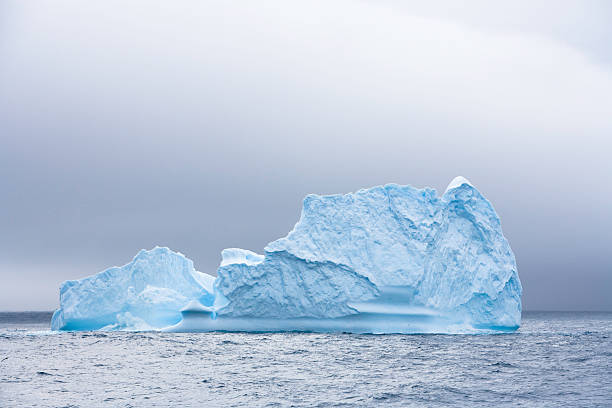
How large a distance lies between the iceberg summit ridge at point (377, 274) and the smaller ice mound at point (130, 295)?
0.30 metres

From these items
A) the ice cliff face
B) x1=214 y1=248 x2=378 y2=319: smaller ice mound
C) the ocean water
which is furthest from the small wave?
x1=214 y1=248 x2=378 y2=319: smaller ice mound

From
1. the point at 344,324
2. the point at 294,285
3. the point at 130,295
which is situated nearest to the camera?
the point at 294,285

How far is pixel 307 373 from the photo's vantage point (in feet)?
44.6

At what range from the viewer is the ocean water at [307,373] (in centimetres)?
1071

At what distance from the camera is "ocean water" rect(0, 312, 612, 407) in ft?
35.1

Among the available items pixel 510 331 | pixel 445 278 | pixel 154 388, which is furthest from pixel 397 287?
pixel 154 388

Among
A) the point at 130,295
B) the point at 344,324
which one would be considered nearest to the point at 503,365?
the point at 344,324

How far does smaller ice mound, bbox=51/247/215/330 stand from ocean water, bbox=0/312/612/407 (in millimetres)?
3401

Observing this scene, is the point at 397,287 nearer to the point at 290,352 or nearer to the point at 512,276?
the point at 512,276

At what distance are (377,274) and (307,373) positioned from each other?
30.7 ft

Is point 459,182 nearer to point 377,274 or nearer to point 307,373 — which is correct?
point 377,274

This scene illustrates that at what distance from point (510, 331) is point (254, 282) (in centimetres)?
1071

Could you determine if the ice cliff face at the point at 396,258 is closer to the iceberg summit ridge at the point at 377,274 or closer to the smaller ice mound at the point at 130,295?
the iceberg summit ridge at the point at 377,274

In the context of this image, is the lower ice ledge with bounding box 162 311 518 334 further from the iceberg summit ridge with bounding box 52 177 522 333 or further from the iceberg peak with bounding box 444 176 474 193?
the iceberg peak with bounding box 444 176 474 193
